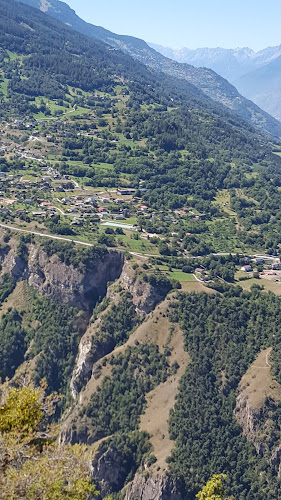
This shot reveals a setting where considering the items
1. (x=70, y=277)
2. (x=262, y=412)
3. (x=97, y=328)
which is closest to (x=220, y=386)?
(x=262, y=412)

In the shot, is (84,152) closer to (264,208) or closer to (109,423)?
(264,208)

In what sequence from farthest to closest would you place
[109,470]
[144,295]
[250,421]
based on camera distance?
[144,295] → [109,470] → [250,421]

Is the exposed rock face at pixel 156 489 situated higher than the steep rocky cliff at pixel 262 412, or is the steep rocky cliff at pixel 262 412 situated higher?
the steep rocky cliff at pixel 262 412

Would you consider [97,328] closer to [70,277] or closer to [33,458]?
[70,277]

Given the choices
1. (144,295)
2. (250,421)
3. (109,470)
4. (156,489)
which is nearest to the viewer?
(156,489)

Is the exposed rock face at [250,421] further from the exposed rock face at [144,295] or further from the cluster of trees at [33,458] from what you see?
the cluster of trees at [33,458]

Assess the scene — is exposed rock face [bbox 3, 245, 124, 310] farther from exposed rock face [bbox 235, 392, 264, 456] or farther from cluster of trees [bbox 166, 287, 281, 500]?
exposed rock face [bbox 235, 392, 264, 456]

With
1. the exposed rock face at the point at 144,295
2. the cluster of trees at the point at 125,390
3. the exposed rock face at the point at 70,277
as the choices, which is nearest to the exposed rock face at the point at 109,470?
the cluster of trees at the point at 125,390
